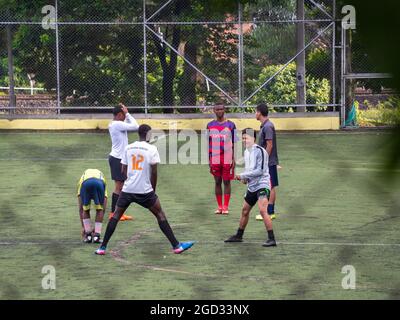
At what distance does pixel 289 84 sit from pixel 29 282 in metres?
17.6

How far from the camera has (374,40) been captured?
1.01 metres

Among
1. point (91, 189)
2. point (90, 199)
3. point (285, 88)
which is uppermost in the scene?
point (285, 88)

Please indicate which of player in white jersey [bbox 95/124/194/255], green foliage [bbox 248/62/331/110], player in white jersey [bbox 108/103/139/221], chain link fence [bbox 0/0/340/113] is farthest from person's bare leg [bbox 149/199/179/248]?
green foliage [bbox 248/62/331/110]

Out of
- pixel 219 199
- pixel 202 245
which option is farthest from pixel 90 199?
pixel 219 199

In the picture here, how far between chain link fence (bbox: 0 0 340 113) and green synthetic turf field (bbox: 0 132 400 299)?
610 centimetres

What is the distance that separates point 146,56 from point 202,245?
572 inches

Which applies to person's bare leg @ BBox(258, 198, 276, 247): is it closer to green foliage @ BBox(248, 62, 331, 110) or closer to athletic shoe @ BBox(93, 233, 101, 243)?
athletic shoe @ BBox(93, 233, 101, 243)

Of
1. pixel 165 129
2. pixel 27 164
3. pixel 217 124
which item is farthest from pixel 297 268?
pixel 165 129

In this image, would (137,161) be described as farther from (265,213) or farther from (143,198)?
(265,213)

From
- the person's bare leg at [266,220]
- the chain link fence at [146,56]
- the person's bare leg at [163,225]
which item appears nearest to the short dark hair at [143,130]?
the person's bare leg at [163,225]

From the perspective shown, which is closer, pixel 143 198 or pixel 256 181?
pixel 143 198

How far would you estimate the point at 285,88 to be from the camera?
2567cm

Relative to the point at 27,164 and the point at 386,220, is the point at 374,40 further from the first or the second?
the point at 27,164

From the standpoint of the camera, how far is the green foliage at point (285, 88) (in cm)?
2566
